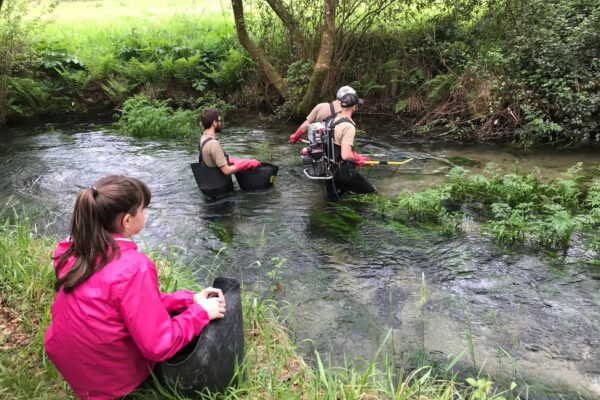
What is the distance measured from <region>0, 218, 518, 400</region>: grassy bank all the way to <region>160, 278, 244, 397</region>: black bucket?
4.6 inches

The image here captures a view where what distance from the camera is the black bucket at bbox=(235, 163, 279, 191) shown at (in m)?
7.45

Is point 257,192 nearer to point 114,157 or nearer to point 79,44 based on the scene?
point 114,157

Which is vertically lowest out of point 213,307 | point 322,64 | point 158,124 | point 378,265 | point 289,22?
point 378,265

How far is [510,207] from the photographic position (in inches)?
260

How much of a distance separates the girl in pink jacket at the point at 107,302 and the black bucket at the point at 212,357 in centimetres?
12

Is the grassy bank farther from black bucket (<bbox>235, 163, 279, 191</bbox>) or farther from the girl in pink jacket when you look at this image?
black bucket (<bbox>235, 163, 279, 191</bbox>)

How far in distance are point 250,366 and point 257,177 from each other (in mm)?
4496

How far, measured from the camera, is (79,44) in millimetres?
14727

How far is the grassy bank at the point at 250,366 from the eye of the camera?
300 cm

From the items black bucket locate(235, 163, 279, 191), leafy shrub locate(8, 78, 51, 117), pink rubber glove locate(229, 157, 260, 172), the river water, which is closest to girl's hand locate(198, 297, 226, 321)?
the river water

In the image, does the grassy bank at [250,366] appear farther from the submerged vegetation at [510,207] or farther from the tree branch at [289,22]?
the tree branch at [289,22]

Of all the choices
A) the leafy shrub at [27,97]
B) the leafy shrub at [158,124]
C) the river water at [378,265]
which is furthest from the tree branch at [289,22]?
the leafy shrub at [27,97]

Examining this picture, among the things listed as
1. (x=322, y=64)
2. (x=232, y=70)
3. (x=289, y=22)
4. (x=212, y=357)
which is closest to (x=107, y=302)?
(x=212, y=357)

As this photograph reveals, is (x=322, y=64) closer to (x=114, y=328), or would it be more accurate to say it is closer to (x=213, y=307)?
(x=213, y=307)
